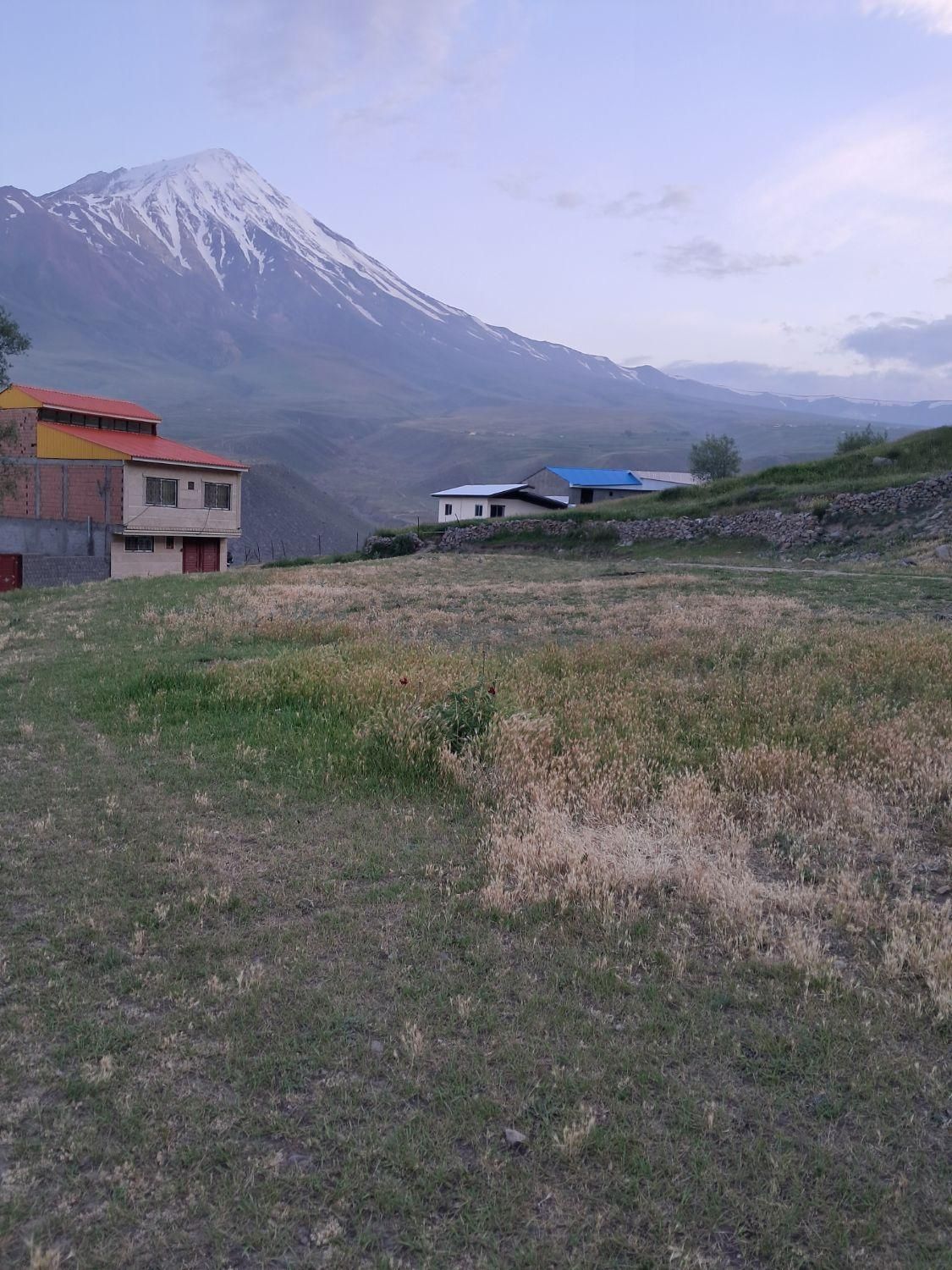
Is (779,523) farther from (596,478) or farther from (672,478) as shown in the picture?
(672,478)

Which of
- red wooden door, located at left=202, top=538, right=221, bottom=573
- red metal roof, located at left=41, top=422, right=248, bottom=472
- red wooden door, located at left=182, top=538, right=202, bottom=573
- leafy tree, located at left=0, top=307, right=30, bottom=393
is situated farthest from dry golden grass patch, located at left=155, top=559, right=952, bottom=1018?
red wooden door, located at left=202, top=538, right=221, bottom=573

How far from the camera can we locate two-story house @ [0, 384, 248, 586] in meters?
43.6

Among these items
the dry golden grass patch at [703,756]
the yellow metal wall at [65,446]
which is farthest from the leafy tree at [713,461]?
the dry golden grass patch at [703,756]

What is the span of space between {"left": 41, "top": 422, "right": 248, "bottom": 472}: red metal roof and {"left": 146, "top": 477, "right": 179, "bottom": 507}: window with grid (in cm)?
117

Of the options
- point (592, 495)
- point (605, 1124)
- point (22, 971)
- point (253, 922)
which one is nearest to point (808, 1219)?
point (605, 1124)

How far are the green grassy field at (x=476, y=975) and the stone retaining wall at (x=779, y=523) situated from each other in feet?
85.8

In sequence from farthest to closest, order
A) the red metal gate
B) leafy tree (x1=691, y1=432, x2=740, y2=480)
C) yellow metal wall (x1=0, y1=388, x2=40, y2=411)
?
leafy tree (x1=691, y1=432, x2=740, y2=480), the red metal gate, yellow metal wall (x1=0, y1=388, x2=40, y2=411)

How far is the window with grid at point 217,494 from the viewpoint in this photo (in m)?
48.9

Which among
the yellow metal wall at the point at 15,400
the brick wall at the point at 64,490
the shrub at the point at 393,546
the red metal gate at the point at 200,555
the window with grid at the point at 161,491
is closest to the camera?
the brick wall at the point at 64,490

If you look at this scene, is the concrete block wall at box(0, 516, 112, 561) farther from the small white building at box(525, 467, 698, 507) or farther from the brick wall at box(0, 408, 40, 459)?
the small white building at box(525, 467, 698, 507)

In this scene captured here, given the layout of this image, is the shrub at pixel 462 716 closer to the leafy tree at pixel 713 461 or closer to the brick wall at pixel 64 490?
the brick wall at pixel 64 490

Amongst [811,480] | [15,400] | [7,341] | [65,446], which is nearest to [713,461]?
[811,480]

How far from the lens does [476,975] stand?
493 centimetres

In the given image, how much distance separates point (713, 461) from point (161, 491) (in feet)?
192
